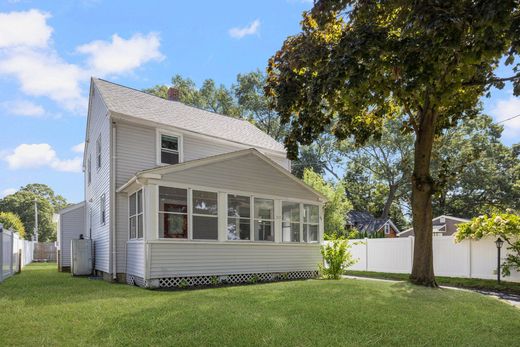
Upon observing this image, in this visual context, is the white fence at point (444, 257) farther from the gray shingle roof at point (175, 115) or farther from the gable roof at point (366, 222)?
the gable roof at point (366, 222)

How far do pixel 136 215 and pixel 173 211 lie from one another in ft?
3.94

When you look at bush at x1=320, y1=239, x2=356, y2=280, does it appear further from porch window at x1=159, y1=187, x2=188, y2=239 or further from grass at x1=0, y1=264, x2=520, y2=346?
porch window at x1=159, y1=187, x2=188, y2=239

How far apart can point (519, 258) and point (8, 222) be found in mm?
36459

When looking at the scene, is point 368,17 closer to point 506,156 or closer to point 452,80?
point 452,80

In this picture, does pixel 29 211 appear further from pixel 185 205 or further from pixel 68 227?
pixel 185 205

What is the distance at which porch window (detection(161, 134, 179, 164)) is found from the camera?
1363 cm

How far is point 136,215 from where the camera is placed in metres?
11.2

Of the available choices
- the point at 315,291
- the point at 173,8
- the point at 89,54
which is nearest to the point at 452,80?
the point at 315,291

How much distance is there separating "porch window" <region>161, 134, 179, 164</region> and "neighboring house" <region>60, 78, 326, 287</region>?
37 millimetres

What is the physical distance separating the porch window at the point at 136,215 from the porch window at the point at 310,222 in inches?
229

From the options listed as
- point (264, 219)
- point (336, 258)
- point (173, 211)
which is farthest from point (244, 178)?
point (336, 258)

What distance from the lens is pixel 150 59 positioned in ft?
55.7

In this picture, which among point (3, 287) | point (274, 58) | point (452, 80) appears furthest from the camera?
point (274, 58)

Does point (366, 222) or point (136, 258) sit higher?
point (136, 258)
